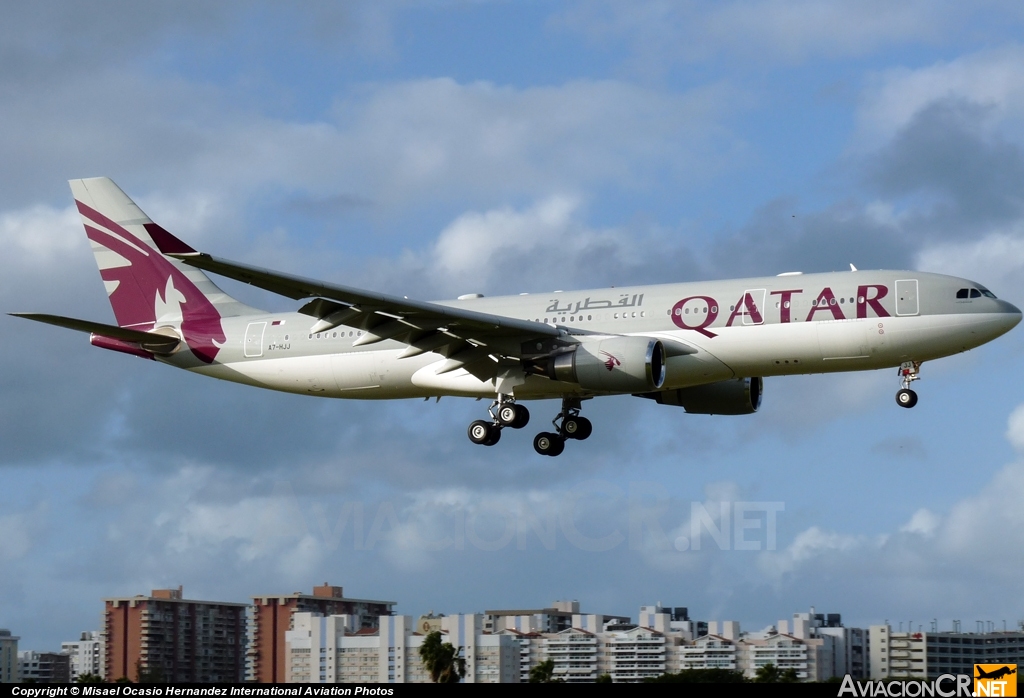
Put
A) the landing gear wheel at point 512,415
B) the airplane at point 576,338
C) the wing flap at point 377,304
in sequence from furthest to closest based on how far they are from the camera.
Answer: the landing gear wheel at point 512,415
the airplane at point 576,338
the wing flap at point 377,304

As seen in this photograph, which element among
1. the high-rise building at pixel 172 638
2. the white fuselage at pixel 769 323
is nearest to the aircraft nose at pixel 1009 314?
the white fuselage at pixel 769 323

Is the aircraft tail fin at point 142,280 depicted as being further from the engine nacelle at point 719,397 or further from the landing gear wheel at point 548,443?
the engine nacelle at point 719,397

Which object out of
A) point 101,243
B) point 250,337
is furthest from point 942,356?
point 101,243

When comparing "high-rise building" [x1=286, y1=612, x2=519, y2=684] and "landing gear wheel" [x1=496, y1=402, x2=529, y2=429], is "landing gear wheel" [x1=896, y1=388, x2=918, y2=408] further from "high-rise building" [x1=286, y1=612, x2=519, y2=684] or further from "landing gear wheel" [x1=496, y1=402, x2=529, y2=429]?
"high-rise building" [x1=286, y1=612, x2=519, y2=684]

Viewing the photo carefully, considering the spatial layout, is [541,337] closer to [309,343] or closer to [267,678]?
[309,343]

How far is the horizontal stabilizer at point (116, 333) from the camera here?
45.6 metres

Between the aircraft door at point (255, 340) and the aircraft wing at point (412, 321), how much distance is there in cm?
664

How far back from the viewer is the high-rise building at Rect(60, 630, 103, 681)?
318 feet

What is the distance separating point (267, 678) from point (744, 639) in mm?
32927

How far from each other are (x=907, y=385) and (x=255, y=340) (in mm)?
23421

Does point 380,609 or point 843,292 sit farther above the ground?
point 843,292

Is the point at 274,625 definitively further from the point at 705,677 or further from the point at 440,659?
the point at 705,677

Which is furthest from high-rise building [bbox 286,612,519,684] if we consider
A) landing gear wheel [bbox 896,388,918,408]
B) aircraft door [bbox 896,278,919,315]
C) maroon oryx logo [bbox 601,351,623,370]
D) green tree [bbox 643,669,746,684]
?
aircraft door [bbox 896,278,919,315]

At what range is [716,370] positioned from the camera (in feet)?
148
